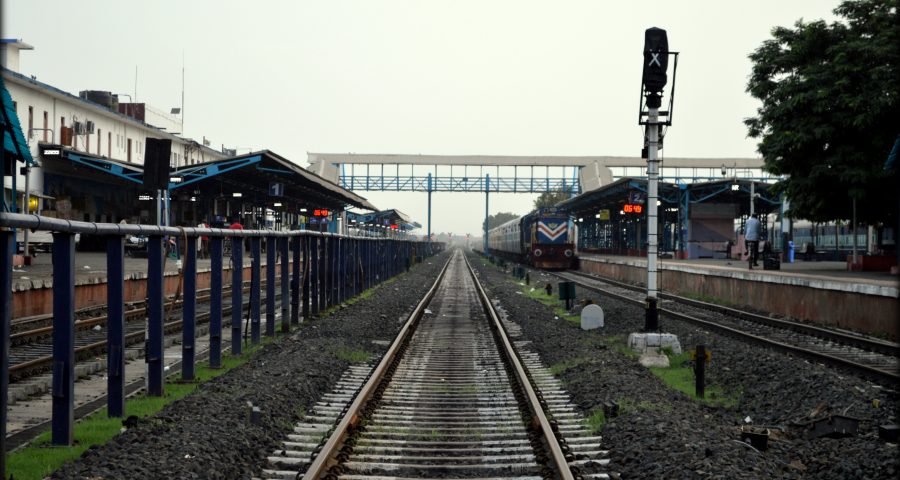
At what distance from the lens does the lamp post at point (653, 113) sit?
13.5 metres

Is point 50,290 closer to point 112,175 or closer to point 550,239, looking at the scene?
point 112,175

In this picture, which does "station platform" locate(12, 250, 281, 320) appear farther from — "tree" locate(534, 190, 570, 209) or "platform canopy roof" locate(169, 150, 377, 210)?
"tree" locate(534, 190, 570, 209)

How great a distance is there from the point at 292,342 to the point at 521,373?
4890mm

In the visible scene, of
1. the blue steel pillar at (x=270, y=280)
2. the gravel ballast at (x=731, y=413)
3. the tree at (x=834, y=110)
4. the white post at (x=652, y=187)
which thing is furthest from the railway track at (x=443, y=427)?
the tree at (x=834, y=110)

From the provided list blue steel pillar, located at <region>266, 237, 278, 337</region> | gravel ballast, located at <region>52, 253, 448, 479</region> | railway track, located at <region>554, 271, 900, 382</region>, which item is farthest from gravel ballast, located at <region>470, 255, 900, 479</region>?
blue steel pillar, located at <region>266, 237, 278, 337</region>

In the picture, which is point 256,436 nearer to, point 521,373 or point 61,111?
point 521,373

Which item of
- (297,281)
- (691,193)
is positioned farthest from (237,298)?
(691,193)

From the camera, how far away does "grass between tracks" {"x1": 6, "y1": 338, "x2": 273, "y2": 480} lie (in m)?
6.30

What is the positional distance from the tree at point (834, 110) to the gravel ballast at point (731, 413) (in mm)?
13696

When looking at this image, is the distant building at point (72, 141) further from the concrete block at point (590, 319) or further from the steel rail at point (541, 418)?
the steel rail at point (541, 418)

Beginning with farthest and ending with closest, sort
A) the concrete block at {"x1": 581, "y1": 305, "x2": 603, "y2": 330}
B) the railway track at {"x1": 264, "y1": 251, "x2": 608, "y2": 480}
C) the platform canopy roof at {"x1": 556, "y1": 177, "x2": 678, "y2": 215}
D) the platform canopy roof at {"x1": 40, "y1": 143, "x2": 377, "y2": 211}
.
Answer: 1. the platform canopy roof at {"x1": 556, "y1": 177, "x2": 678, "y2": 215}
2. the platform canopy roof at {"x1": 40, "y1": 143, "x2": 377, "y2": 211}
3. the concrete block at {"x1": 581, "y1": 305, "x2": 603, "y2": 330}
4. the railway track at {"x1": 264, "y1": 251, "x2": 608, "y2": 480}

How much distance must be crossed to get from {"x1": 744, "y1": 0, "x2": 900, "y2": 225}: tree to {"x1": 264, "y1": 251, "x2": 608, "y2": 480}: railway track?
1675 centimetres

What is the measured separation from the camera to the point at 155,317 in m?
9.11

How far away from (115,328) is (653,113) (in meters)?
9.17
